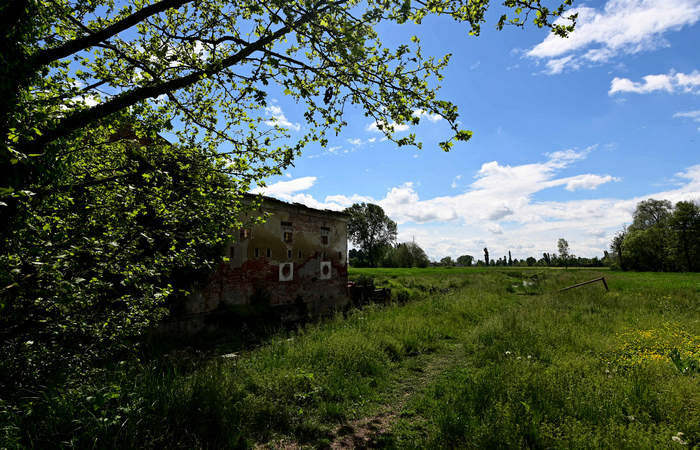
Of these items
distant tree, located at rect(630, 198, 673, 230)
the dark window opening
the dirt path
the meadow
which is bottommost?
the dirt path

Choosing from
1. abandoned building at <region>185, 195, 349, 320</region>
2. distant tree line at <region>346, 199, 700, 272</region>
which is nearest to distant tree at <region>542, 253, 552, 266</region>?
distant tree line at <region>346, 199, 700, 272</region>

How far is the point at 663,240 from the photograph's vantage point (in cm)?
4534

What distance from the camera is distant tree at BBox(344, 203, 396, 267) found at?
204 feet

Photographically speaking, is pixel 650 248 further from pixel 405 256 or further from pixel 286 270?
pixel 286 270

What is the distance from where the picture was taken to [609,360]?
562cm

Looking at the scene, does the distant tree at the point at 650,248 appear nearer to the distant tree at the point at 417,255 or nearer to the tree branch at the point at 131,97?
the distant tree at the point at 417,255

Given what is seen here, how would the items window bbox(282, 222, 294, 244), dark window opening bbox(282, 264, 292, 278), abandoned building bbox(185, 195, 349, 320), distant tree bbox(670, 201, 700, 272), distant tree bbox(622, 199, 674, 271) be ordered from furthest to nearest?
distant tree bbox(622, 199, 674, 271) → distant tree bbox(670, 201, 700, 272) → window bbox(282, 222, 294, 244) → dark window opening bbox(282, 264, 292, 278) → abandoned building bbox(185, 195, 349, 320)

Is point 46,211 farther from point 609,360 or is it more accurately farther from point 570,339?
point 570,339

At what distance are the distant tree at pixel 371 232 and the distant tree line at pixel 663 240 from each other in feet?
128

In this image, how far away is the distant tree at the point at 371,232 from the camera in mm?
62125

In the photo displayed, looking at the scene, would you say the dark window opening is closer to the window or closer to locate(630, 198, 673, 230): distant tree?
the window

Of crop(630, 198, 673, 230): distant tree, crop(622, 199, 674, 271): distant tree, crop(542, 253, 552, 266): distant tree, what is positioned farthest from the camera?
crop(542, 253, 552, 266): distant tree

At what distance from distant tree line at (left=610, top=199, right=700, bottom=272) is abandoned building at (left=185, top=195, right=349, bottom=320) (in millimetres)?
47358

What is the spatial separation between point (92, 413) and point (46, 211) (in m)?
2.29
